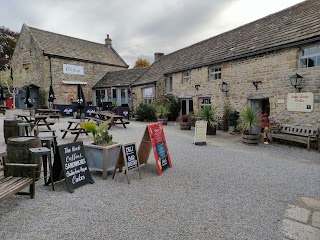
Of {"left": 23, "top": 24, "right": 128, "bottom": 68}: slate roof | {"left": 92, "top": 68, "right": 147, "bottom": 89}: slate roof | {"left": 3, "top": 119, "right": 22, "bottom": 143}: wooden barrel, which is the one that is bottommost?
{"left": 3, "top": 119, "right": 22, "bottom": 143}: wooden barrel

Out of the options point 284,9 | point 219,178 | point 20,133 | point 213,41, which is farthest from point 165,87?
point 219,178

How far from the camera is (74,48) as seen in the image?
2639cm

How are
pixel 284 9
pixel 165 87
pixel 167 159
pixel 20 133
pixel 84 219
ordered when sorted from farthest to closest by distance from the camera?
1. pixel 165 87
2. pixel 284 9
3. pixel 20 133
4. pixel 167 159
5. pixel 84 219

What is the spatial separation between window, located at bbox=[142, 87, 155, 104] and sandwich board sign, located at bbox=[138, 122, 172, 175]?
13.7 metres

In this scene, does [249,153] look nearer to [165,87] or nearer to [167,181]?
[167,181]

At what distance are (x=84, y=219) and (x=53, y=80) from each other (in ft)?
74.0

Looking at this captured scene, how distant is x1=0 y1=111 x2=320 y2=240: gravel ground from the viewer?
3057 mm

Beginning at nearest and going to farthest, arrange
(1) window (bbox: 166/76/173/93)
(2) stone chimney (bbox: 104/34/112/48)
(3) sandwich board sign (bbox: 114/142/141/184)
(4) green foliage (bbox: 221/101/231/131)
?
1. (3) sandwich board sign (bbox: 114/142/141/184)
2. (4) green foliage (bbox: 221/101/231/131)
3. (1) window (bbox: 166/76/173/93)
4. (2) stone chimney (bbox: 104/34/112/48)

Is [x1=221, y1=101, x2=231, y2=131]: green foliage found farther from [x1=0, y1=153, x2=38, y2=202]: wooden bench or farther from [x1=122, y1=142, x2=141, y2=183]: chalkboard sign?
[x1=0, y1=153, x2=38, y2=202]: wooden bench

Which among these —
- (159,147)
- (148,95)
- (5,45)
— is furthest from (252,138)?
(5,45)

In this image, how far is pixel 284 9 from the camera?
515 inches

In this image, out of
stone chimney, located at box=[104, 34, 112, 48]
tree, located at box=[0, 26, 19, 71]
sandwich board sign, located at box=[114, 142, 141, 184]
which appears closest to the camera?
sandwich board sign, located at box=[114, 142, 141, 184]

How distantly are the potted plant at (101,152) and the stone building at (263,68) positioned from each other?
26.0ft

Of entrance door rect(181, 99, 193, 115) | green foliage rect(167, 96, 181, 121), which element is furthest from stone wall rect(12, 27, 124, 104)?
entrance door rect(181, 99, 193, 115)
